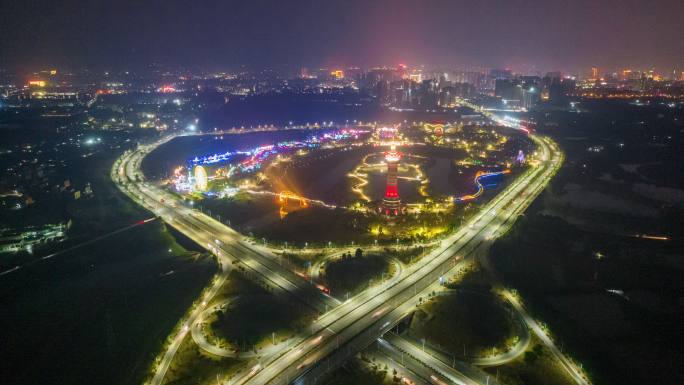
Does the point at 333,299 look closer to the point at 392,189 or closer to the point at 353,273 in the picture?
the point at 353,273

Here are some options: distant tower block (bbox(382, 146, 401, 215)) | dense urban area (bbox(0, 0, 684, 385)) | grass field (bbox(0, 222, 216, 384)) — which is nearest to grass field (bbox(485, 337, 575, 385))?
dense urban area (bbox(0, 0, 684, 385))

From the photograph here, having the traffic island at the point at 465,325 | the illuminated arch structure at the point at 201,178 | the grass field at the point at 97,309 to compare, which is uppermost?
the illuminated arch structure at the point at 201,178

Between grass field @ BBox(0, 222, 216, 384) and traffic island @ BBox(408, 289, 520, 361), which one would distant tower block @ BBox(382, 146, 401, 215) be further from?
grass field @ BBox(0, 222, 216, 384)

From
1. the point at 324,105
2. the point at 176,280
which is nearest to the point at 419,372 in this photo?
the point at 176,280

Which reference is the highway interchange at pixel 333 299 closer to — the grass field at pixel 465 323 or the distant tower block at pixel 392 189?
the grass field at pixel 465 323

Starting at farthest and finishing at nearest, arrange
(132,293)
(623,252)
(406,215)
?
1. (406,215)
2. (623,252)
3. (132,293)

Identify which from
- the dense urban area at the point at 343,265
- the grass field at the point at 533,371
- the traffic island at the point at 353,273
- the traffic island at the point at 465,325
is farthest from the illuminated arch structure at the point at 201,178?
the grass field at the point at 533,371

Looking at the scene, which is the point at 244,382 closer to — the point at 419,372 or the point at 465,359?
the point at 419,372

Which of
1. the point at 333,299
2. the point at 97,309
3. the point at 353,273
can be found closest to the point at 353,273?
the point at 353,273
